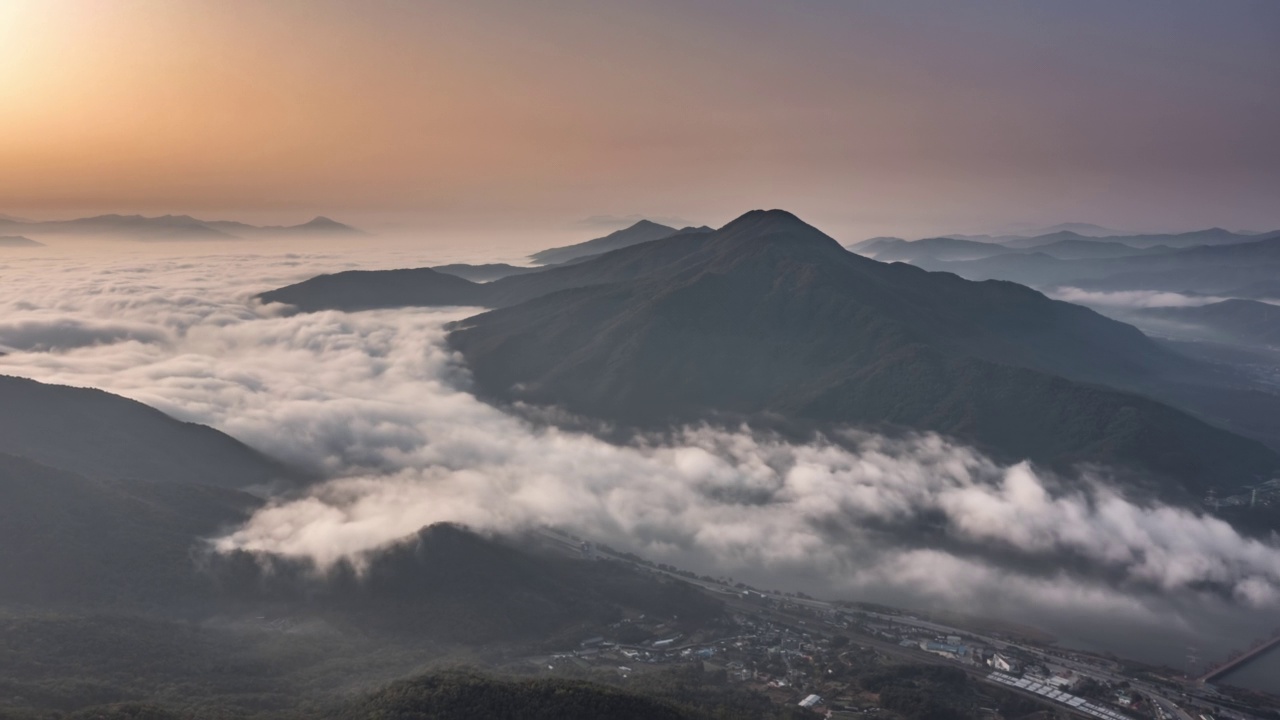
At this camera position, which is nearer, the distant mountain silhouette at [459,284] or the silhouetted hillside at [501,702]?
the silhouetted hillside at [501,702]

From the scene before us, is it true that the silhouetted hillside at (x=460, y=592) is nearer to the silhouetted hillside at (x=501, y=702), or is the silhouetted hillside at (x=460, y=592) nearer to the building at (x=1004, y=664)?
the silhouetted hillside at (x=501, y=702)

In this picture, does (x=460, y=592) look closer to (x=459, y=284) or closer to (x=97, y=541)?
(x=97, y=541)

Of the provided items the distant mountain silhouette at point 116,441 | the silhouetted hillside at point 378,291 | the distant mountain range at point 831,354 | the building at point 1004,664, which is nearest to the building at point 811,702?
the building at point 1004,664

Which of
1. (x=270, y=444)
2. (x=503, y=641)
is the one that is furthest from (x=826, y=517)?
(x=270, y=444)

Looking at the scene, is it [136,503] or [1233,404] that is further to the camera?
[1233,404]

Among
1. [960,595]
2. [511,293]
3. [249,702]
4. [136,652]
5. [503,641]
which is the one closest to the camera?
[249,702]


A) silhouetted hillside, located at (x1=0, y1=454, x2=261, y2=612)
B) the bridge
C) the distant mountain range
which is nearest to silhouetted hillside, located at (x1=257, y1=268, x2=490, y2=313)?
the distant mountain range

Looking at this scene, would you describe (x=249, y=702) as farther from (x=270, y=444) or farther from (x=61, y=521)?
(x=270, y=444)
